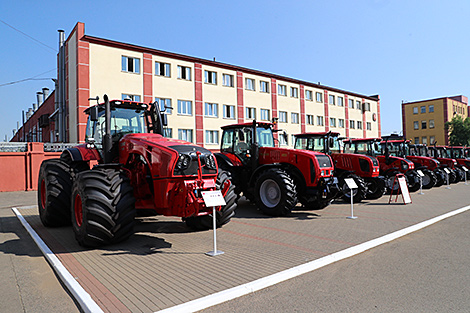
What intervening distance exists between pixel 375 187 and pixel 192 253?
9.93 meters

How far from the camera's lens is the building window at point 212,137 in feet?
94.6

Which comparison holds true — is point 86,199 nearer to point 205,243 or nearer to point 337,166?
point 205,243

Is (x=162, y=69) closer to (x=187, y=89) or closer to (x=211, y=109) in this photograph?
(x=187, y=89)

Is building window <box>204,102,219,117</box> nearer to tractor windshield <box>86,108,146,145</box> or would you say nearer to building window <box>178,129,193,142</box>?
building window <box>178,129,193,142</box>

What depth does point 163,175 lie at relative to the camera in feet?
19.9

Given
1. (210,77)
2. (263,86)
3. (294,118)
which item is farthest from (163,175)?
(294,118)

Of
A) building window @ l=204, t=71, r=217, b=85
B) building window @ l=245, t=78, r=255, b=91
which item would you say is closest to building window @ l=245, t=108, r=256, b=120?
building window @ l=245, t=78, r=255, b=91

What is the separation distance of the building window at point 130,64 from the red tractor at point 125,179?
1734cm

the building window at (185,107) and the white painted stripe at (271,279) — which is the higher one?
the building window at (185,107)

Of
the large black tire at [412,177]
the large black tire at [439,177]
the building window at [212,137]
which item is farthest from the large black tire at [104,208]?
the building window at [212,137]

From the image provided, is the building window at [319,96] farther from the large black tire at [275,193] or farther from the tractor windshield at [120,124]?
the tractor windshield at [120,124]

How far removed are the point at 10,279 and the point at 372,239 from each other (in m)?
6.25

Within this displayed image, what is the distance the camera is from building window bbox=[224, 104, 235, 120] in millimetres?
30138

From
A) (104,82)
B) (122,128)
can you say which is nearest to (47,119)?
(104,82)
